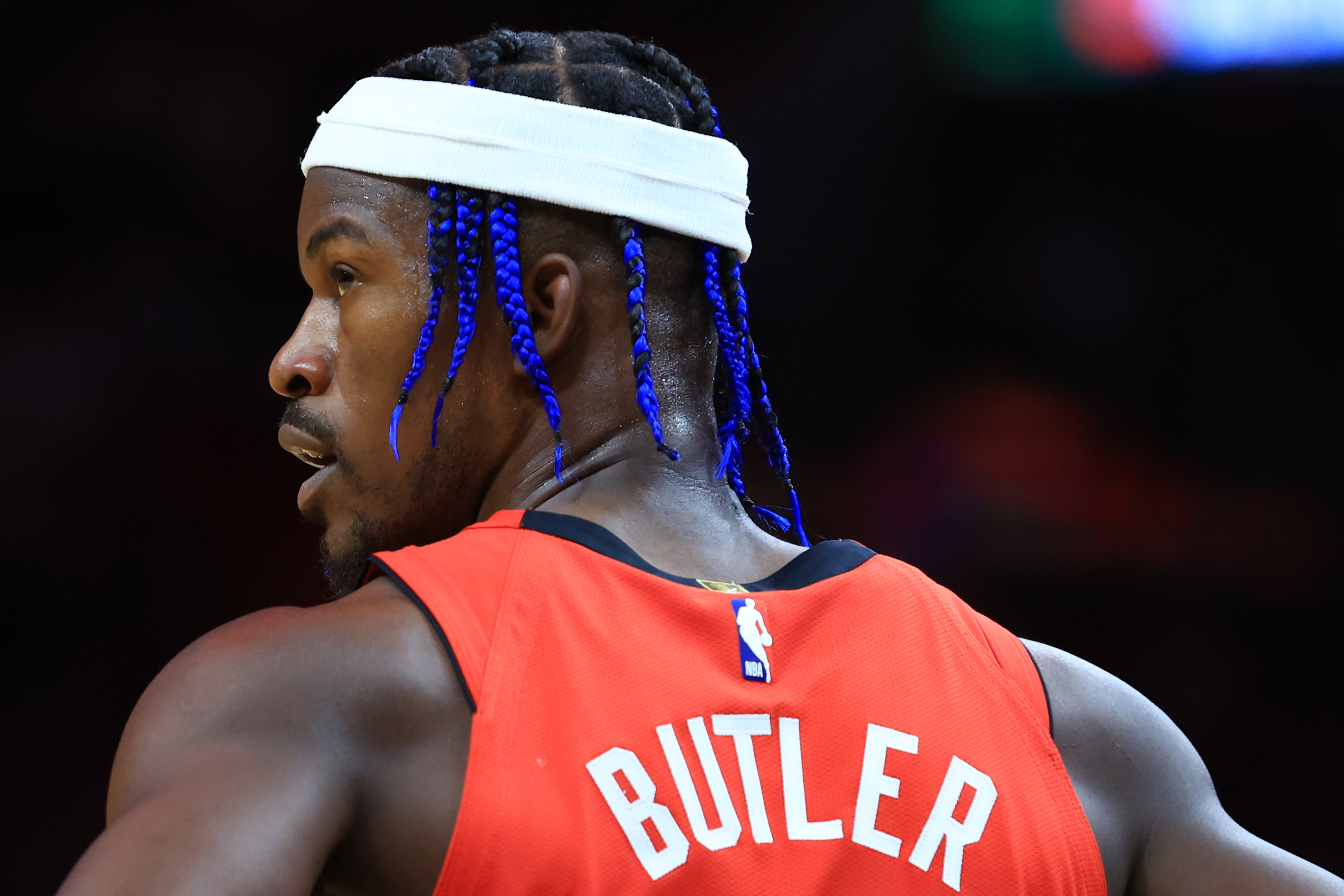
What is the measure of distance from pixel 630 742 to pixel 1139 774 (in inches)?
17.7

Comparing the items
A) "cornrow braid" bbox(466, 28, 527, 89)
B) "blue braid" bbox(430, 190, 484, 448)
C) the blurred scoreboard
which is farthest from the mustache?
the blurred scoreboard

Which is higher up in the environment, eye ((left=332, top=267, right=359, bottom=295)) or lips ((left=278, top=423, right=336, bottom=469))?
eye ((left=332, top=267, right=359, bottom=295))

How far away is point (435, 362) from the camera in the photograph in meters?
1.14

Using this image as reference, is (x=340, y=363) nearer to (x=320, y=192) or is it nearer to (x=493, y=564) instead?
(x=320, y=192)

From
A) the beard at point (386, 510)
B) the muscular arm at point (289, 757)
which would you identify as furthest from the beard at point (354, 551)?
the muscular arm at point (289, 757)

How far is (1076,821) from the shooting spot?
3.14 feet

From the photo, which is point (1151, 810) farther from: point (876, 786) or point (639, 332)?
point (639, 332)

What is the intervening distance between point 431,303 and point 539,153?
0.17 metres

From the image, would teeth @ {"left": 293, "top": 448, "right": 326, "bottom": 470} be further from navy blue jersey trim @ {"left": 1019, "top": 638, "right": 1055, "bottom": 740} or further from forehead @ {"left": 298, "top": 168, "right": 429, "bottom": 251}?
navy blue jersey trim @ {"left": 1019, "top": 638, "right": 1055, "bottom": 740}

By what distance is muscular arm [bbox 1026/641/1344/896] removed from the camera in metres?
0.97

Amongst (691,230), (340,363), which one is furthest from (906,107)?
(340,363)

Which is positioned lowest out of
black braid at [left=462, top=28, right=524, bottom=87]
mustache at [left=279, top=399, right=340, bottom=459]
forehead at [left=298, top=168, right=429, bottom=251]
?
mustache at [left=279, top=399, right=340, bottom=459]

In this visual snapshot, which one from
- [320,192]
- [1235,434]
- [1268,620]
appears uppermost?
[320,192]

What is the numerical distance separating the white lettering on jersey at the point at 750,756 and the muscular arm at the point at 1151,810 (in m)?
0.28
